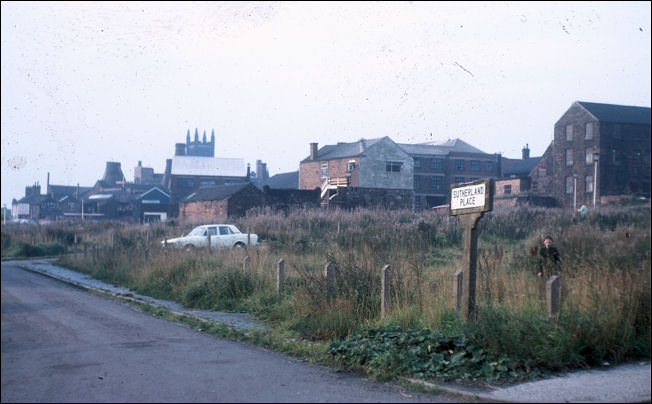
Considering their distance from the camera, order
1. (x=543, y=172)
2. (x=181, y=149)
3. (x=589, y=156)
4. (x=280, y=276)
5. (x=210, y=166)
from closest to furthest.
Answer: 1. (x=589, y=156)
2. (x=280, y=276)
3. (x=543, y=172)
4. (x=210, y=166)
5. (x=181, y=149)

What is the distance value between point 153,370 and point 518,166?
62843 mm

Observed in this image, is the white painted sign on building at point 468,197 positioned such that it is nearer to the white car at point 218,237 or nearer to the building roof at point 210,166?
the white car at point 218,237

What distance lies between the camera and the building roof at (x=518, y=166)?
60681 mm

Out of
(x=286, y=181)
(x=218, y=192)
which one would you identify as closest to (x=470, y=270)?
(x=218, y=192)

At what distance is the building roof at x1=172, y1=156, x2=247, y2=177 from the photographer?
70.4 m

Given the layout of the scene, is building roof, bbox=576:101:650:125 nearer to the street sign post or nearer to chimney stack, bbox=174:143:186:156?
the street sign post

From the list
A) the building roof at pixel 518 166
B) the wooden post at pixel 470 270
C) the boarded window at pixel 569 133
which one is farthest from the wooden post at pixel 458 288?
the building roof at pixel 518 166

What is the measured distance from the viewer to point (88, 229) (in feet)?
87.5

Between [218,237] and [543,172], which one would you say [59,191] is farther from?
[543,172]

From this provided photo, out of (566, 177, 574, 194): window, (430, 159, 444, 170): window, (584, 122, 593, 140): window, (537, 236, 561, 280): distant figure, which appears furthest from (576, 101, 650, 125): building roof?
(430, 159, 444, 170): window

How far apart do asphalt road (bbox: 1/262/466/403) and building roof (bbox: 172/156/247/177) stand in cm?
6139

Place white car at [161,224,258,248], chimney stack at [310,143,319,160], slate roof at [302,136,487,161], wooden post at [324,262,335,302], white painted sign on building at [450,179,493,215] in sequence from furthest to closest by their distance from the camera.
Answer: chimney stack at [310,143,319,160]
slate roof at [302,136,487,161]
white car at [161,224,258,248]
wooden post at [324,262,335,302]
white painted sign on building at [450,179,493,215]

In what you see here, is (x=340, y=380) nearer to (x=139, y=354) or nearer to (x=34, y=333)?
(x=139, y=354)

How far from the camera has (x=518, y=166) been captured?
6419 cm
